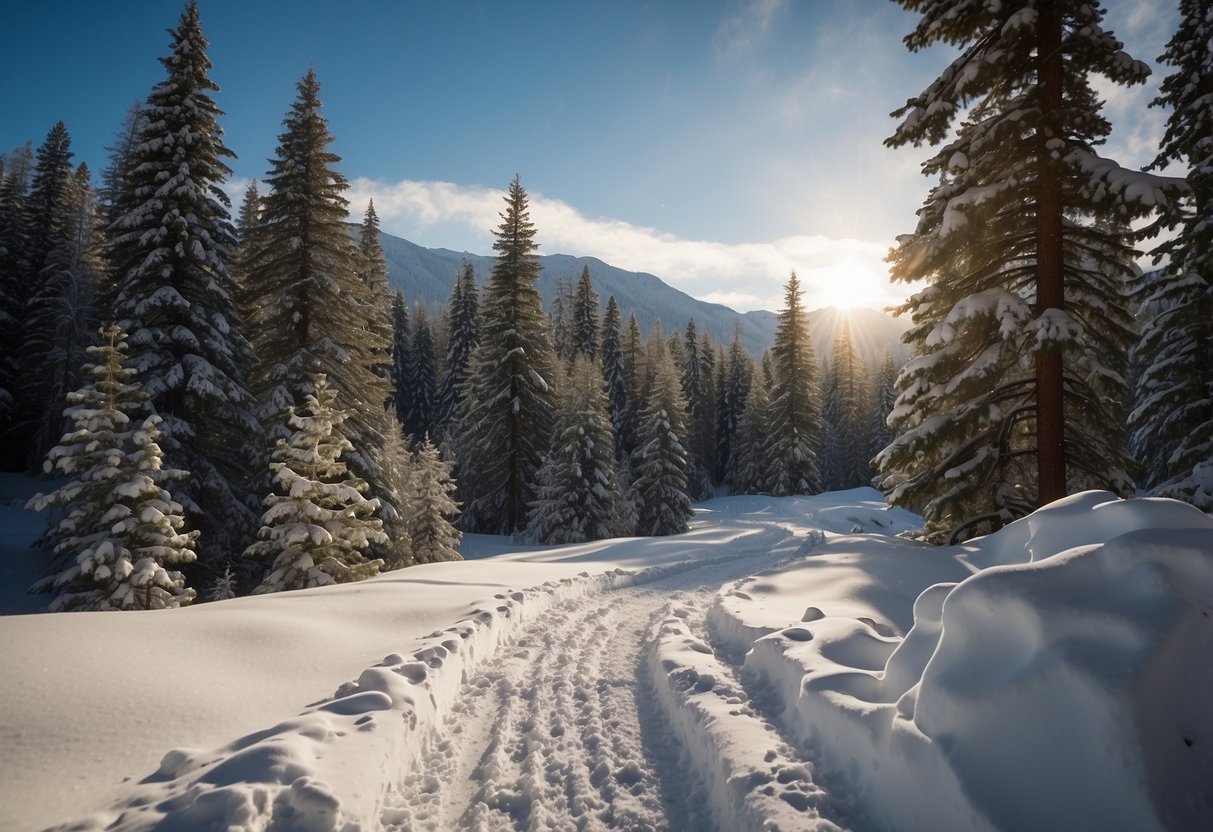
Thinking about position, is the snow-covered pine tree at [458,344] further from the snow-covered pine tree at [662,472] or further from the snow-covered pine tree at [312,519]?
the snow-covered pine tree at [312,519]

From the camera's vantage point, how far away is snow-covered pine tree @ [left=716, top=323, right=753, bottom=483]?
5850cm

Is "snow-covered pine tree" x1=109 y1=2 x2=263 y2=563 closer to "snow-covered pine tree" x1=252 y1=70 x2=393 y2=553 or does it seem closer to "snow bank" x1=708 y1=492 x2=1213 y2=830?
"snow-covered pine tree" x1=252 y1=70 x2=393 y2=553

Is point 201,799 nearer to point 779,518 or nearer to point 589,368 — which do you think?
point 589,368

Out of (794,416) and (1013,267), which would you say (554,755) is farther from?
(794,416)

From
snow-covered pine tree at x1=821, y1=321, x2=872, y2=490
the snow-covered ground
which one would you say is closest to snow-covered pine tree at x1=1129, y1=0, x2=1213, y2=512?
the snow-covered ground

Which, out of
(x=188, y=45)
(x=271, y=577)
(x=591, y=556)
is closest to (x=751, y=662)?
(x=271, y=577)

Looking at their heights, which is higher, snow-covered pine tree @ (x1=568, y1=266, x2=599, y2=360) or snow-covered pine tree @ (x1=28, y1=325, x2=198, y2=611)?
snow-covered pine tree @ (x1=568, y1=266, x2=599, y2=360)

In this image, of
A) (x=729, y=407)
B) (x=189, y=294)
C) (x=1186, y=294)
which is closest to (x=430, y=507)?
(x=189, y=294)

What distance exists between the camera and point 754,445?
164 ft

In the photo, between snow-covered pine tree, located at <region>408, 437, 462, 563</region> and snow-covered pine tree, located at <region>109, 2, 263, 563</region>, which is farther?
snow-covered pine tree, located at <region>408, 437, 462, 563</region>

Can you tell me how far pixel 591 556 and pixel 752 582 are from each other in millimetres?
8460

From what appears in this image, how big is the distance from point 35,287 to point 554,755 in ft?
138

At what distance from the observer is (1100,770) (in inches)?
98.8

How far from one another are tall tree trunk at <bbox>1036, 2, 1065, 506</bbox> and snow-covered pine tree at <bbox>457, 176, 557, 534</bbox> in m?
21.9
